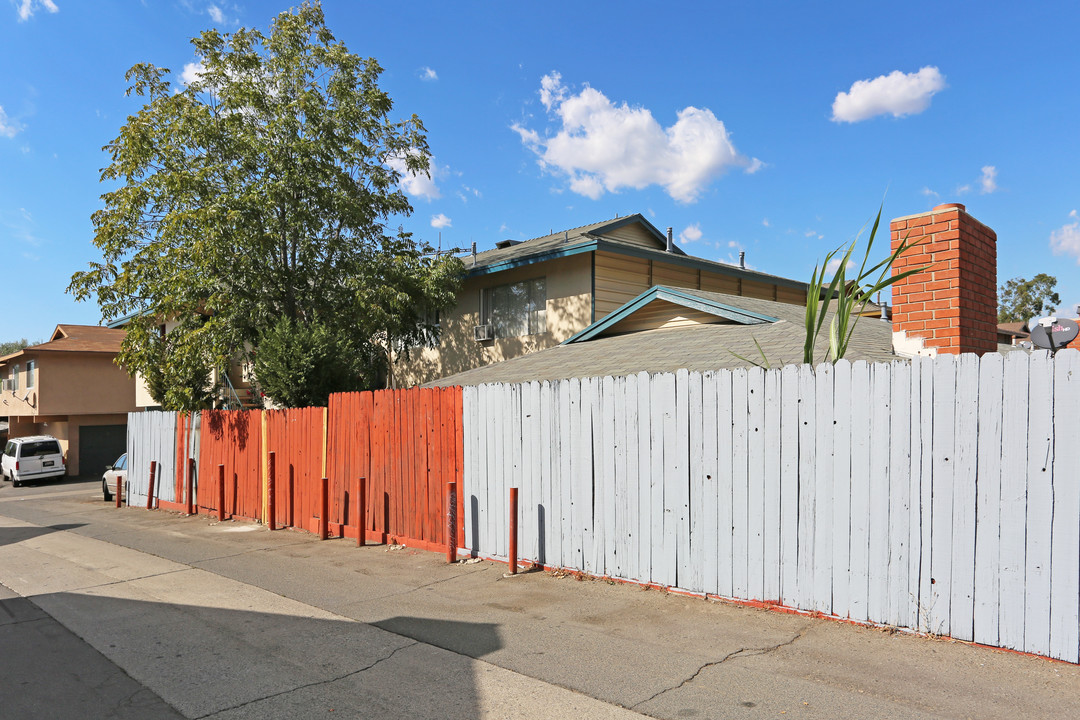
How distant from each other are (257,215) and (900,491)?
48.6 ft

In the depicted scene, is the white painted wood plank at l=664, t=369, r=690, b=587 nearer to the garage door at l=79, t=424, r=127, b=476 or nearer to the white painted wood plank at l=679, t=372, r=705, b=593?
the white painted wood plank at l=679, t=372, r=705, b=593

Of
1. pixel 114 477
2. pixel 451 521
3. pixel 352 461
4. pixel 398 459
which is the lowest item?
pixel 114 477

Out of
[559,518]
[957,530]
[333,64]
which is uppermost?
[333,64]

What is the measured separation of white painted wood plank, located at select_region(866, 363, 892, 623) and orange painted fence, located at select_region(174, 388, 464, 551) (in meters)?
5.19

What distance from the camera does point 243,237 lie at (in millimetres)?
15883

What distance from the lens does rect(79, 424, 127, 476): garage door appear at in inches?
1385

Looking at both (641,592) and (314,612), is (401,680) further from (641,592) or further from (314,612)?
(641,592)

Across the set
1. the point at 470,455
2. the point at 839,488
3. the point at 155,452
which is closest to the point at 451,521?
the point at 470,455

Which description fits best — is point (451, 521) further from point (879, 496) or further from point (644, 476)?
point (879, 496)

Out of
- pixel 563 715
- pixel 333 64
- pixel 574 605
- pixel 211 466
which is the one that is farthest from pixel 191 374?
pixel 563 715

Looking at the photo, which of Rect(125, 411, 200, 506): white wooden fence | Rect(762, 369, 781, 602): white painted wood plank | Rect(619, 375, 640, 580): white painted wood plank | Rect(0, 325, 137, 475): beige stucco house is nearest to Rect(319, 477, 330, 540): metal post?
Rect(619, 375, 640, 580): white painted wood plank

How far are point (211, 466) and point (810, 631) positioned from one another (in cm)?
1356

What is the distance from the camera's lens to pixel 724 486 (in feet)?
21.9

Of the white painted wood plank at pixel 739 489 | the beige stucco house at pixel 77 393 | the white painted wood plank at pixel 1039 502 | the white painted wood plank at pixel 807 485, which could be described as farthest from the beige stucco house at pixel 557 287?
the beige stucco house at pixel 77 393
